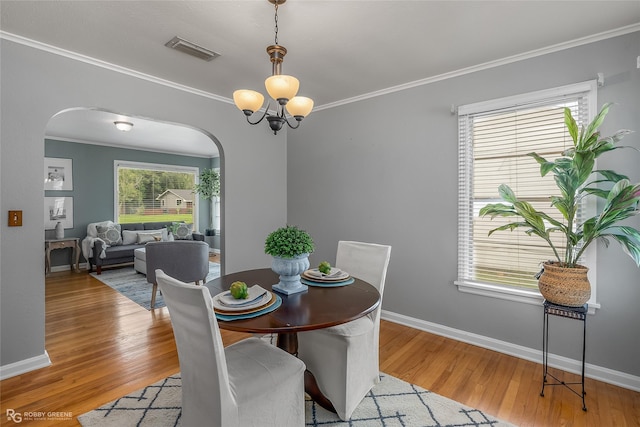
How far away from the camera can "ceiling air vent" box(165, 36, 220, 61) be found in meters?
2.34

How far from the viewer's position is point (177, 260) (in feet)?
12.8

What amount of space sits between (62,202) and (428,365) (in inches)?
280

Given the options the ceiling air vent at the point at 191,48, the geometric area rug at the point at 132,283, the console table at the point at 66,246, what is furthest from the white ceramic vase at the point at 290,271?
the console table at the point at 66,246

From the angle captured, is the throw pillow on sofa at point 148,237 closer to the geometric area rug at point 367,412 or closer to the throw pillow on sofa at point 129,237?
the throw pillow on sofa at point 129,237

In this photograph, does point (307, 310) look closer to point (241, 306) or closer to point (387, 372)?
point (241, 306)

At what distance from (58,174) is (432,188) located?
6.93 m

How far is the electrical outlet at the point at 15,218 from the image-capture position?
230 cm

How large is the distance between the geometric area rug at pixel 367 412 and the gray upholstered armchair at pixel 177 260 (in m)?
1.91

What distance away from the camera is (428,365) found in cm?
250

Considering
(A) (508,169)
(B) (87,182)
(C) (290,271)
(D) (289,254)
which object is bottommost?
(C) (290,271)

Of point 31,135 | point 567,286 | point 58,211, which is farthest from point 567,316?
point 58,211

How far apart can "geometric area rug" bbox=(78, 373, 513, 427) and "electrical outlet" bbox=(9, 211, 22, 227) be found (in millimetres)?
1521

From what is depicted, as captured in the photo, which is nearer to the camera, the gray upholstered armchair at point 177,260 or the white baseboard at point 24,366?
the white baseboard at point 24,366

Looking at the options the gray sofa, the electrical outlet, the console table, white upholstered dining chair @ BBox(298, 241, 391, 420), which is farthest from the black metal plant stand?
the console table
